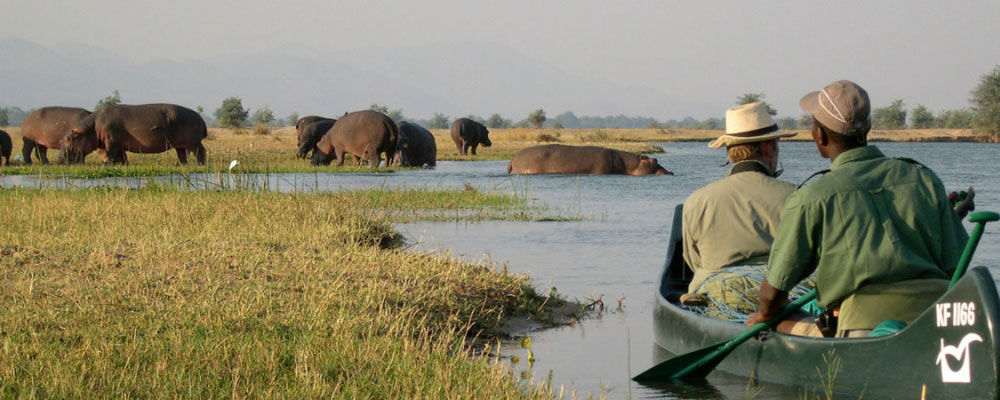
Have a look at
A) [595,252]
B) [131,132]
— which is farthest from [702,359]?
[131,132]

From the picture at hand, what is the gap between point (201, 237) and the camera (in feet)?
34.3

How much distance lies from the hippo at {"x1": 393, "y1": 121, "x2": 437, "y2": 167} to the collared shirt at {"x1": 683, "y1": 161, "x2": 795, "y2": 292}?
2323 centimetres

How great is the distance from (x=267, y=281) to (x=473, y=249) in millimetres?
4803

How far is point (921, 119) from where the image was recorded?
10169 centimetres

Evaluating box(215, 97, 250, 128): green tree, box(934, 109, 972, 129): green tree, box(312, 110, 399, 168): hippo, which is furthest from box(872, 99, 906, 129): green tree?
box(312, 110, 399, 168): hippo

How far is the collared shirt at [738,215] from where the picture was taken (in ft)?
21.7

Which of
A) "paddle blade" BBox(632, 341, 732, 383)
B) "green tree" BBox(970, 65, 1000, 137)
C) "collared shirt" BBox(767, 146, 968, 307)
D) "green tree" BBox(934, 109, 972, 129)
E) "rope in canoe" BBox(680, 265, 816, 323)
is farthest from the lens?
"green tree" BBox(934, 109, 972, 129)

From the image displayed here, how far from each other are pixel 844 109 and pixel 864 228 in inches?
21.2

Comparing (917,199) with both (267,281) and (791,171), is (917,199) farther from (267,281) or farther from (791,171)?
(791,171)

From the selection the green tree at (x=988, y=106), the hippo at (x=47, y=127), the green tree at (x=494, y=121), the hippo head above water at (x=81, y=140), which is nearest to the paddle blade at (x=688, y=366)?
the hippo head above water at (x=81, y=140)

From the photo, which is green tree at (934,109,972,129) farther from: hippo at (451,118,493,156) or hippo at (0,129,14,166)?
hippo at (0,129,14,166)

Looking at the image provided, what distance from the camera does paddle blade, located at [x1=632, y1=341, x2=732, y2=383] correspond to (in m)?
6.30

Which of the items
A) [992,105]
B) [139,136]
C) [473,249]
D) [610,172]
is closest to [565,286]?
[473,249]

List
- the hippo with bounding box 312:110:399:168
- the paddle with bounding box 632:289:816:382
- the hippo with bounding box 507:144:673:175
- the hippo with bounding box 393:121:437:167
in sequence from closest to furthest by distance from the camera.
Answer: the paddle with bounding box 632:289:816:382, the hippo with bounding box 507:144:673:175, the hippo with bounding box 312:110:399:168, the hippo with bounding box 393:121:437:167
